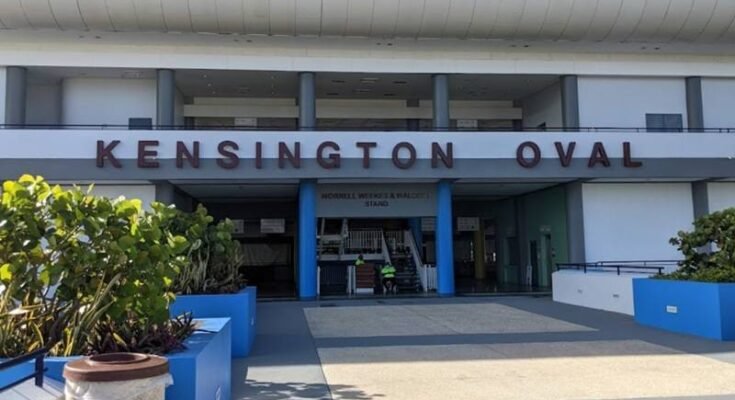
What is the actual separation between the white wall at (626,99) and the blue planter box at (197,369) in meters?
22.8

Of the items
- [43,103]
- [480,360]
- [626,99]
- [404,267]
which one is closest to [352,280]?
[404,267]

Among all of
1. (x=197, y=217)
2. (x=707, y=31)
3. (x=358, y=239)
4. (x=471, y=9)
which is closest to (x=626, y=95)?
(x=707, y=31)

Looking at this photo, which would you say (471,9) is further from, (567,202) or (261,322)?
(261,322)

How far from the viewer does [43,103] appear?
26656mm

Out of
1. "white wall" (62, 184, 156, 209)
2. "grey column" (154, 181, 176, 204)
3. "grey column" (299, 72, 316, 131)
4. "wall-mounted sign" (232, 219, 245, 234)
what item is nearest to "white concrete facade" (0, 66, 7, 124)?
"white wall" (62, 184, 156, 209)

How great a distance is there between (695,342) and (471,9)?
15.8 m

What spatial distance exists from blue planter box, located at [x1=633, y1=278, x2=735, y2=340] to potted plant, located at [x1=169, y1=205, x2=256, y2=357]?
850 cm

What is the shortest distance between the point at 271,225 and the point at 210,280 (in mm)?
21283

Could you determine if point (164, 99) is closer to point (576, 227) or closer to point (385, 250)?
point (385, 250)

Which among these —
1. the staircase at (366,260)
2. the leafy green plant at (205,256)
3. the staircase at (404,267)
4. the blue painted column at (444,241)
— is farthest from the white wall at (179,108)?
the leafy green plant at (205,256)

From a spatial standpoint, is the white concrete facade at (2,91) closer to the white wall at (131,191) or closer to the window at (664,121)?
the white wall at (131,191)

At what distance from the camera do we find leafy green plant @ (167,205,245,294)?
34.3 feet

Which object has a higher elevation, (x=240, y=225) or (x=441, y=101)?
(x=441, y=101)

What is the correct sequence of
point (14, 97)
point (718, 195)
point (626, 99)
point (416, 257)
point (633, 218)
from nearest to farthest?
1. point (14, 97)
2. point (633, 218)
3. point (718, 195)
4. point (626, 99)
5. point (416, 257)
